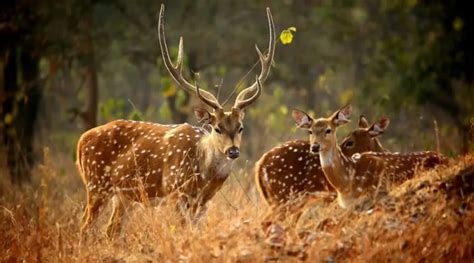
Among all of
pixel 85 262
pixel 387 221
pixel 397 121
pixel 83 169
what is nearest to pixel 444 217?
pixel 387 221

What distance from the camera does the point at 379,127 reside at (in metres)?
12.3

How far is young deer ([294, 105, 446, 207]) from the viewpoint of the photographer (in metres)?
11.1

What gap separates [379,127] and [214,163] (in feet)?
7.51

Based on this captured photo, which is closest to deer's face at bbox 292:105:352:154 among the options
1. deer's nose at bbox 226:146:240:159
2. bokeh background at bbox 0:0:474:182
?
deer's nose at bbox 226:146:240:159

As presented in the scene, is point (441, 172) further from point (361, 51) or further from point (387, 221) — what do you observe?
point (361, 51)

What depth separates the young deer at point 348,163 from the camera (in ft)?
36.5

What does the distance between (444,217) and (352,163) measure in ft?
9.72

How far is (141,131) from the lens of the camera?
11.7 meters

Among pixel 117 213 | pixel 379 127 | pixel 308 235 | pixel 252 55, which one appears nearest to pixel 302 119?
pixel 379 127

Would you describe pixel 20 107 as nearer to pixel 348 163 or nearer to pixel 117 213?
pixel 117 213

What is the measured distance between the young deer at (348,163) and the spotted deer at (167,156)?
0.73m

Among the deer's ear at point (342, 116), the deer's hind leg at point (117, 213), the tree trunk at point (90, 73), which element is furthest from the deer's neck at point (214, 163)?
the tree trunk at point (90, 73)

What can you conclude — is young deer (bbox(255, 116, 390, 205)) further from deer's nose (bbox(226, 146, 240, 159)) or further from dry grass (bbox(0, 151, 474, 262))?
dry grass (bbox(0, 151, 474, 262))

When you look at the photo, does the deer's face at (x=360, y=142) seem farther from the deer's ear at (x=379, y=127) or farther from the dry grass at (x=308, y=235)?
the dry grass at (x=308, y=235)
